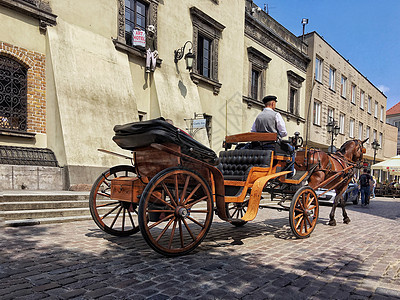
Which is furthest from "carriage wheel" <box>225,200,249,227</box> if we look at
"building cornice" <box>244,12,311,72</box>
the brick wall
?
"building cornice" <box>244,12,311,72</box>

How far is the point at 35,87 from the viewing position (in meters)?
8.27

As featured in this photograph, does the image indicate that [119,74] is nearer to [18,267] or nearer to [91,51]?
[91,51]

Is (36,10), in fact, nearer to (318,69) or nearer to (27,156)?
(27,156)

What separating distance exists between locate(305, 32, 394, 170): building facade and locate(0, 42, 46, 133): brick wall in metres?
14.6

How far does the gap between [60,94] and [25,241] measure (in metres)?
5.10

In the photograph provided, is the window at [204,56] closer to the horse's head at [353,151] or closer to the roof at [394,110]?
the horse's head at [353,151]

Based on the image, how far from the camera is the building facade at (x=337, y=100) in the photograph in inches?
845

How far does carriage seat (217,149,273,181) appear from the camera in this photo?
4734 mm

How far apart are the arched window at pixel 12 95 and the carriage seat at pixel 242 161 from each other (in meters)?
6.02

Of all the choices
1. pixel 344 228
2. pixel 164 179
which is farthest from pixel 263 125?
pixel 344 228

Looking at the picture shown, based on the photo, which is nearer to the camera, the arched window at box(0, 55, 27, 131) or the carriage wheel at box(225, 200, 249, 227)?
the carriage wheel at box(225, 200, 249, 227)

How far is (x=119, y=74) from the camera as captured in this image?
9.80m

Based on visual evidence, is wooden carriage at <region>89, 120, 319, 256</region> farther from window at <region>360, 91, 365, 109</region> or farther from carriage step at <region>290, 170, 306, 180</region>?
window at <region>360, 91, 365, 109</region>

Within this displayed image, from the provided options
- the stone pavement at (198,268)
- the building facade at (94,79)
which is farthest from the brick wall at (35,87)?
the stone pavement at (198,268)
